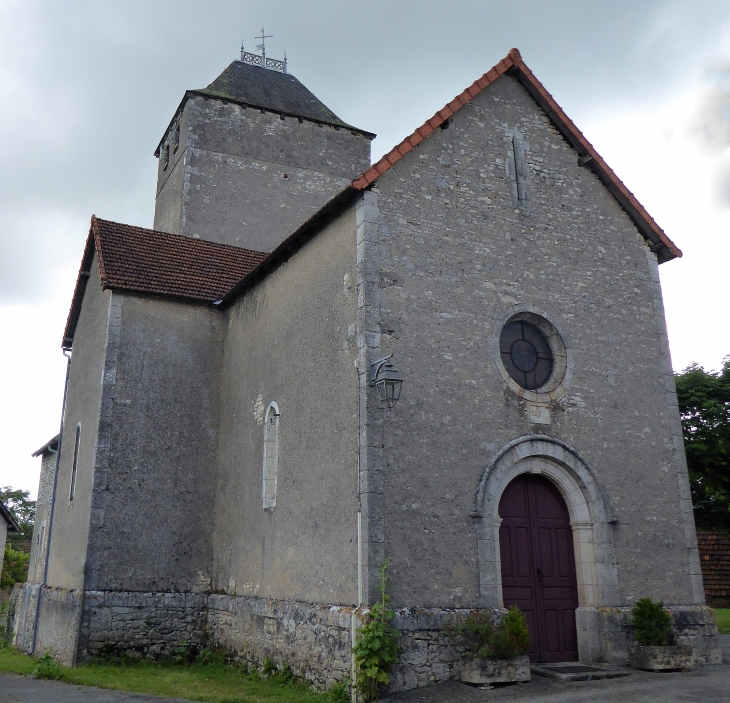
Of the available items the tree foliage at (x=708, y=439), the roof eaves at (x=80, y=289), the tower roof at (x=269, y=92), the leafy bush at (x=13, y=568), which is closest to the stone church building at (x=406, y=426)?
the roof eaves at (x=80, y=289)

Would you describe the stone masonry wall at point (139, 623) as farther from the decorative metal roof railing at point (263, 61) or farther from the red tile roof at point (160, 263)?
the decorative metal roof railing at point (263, 61)

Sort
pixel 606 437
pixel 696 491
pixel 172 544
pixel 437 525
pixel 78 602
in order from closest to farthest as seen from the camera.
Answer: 1. pixel 437 525
2. pixel 606 437
3. pixel 78 602
4. pixel 172 544
5. pixel 696 491

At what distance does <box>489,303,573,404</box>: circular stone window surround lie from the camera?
10.3 meters

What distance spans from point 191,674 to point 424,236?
23.7 ft

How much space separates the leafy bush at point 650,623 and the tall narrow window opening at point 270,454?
17.3 ft

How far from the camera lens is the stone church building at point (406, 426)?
30.3 feet

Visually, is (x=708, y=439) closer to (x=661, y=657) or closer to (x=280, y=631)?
(x=661, y=657)

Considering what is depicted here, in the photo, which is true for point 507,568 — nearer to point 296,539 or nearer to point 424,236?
point 296,539

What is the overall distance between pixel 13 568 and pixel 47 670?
25.5m

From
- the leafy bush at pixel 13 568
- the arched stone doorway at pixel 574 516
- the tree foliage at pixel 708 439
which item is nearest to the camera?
the arched stone doorway at pixel 574 516

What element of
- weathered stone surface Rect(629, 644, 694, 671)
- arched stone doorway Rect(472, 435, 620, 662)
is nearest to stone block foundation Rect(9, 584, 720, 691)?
arched stone doorway Rect(472, 435, 620, 662)

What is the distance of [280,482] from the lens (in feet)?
36.5

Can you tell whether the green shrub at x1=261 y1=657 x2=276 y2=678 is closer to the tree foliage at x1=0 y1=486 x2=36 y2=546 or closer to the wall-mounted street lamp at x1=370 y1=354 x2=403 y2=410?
the wall-mounted street lamp at x1=370 y1=354 x2=403 y2=410

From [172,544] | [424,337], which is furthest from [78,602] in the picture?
[424,337]
